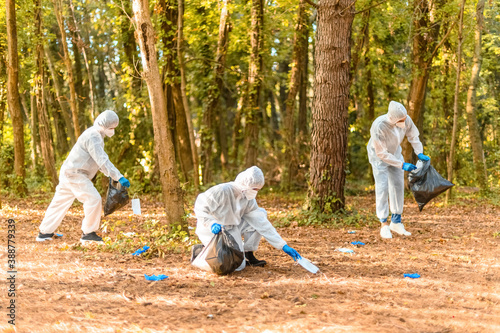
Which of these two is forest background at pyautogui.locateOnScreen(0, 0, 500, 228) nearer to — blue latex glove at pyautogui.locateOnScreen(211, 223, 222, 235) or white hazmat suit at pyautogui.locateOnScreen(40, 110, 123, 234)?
white hazmat suit at pyautogui.locateOnScreen(40, 110, 123, 234)

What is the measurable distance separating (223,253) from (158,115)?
244 centimetres

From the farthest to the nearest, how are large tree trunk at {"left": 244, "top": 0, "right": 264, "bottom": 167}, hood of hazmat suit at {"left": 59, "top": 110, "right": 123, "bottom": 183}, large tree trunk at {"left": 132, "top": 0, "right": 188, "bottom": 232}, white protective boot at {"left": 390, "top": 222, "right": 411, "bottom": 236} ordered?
large tree trunk at {"left": 244, "top": 0, "right": 264, "bottom": 167} → white protective boot at {"left": 390, "top": 222, "right": 411, "bottom": 236} → hood of hazmat suit at {"left": 59, "top": 110, "right": 123, "bottom": 183} → large tree trunk at {"left": 132, "top": 0, "right": 188, "bottom": 232}

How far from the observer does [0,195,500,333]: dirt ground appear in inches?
137

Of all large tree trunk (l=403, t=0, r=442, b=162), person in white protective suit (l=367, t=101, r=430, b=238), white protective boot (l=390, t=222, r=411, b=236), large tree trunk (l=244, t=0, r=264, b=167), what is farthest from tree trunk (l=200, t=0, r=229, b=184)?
white protective boot (l=390, t=222, r=411, b=236)

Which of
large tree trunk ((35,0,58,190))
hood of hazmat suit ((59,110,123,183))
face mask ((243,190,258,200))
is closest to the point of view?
face mask ((243,190,258,200))

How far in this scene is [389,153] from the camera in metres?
6.70

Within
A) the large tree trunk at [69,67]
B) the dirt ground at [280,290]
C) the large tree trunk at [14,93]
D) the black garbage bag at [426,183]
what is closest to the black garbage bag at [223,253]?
the dirt ground at [280,290]

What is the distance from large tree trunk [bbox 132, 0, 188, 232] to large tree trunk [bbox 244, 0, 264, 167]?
6.03m

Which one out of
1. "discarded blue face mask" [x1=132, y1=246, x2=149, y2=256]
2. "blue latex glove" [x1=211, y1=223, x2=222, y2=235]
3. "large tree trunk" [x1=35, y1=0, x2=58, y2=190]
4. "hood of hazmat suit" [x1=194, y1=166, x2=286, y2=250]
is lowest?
"discarded blue face mask" [x1=132, y1=246, x2=149, y2=256]

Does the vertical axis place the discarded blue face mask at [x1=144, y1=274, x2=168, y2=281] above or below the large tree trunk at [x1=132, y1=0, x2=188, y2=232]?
below

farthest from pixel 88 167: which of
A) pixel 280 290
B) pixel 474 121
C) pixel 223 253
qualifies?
pixel 474 121

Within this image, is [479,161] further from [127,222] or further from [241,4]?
[127,222]

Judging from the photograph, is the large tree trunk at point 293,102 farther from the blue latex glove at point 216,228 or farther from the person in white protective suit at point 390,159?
the blue latex glove at point 216,228

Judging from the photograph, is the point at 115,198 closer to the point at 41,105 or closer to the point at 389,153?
the point at 389,153
